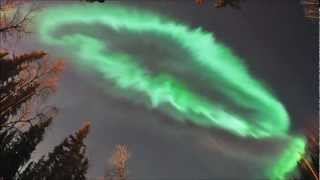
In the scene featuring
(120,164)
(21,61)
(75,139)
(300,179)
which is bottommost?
(120,164)

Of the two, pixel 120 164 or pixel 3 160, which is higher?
pixel 3 160

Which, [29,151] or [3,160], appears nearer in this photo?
[3,160]

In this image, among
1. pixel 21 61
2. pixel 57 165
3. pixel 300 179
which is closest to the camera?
pixel 300 179

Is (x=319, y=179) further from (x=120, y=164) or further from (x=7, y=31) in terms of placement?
(x=120, y=164)

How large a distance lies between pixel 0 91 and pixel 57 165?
7009 millimetres

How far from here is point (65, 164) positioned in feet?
108

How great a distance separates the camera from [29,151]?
102 feet

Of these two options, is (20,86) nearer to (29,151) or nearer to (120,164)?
(29,151)

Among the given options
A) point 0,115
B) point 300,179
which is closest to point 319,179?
point 300,179

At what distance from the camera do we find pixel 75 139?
34375 millimetres

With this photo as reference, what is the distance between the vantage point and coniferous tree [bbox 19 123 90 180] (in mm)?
31078

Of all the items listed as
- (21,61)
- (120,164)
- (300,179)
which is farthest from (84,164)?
(300,179)

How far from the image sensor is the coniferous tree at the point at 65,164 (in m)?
31.1

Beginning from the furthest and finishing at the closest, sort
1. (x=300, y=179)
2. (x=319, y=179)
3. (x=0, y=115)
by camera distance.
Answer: (x=0, y=115), (x=300, y=179), (x=319, y=179)
